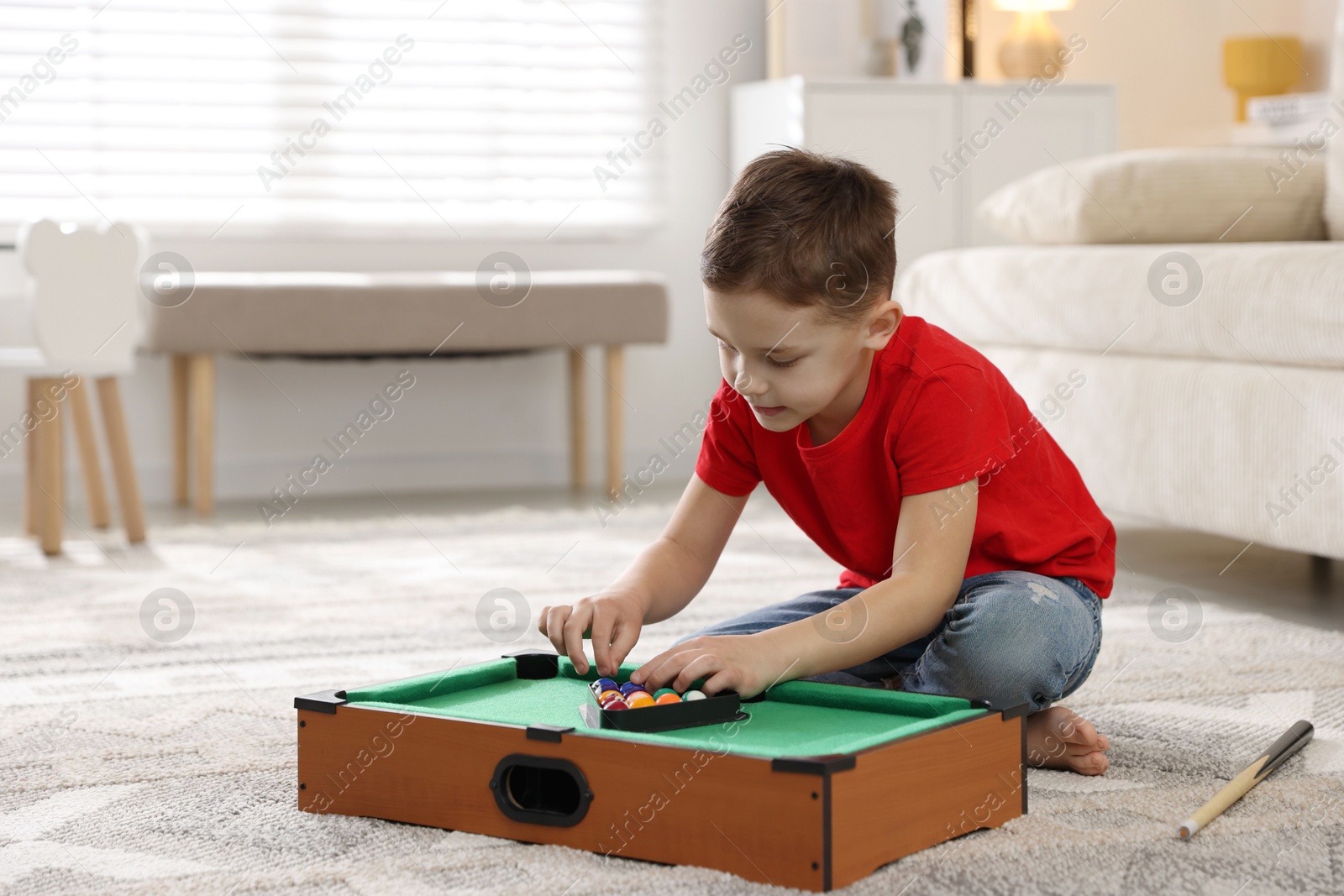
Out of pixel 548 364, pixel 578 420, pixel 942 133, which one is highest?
pixel 942 133

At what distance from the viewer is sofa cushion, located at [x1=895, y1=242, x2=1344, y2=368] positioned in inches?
61.2

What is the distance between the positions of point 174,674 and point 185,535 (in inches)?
42.0

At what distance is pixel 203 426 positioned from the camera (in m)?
2.73

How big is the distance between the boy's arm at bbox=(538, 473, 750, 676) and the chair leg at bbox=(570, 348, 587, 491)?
203 centimetres

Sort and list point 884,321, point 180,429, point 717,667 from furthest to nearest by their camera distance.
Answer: point 180,429, point 884,321, point 717,667

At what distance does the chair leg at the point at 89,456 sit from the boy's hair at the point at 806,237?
5.68ft

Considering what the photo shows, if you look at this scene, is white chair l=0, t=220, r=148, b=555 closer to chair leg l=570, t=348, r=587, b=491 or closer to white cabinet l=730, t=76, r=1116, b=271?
chair leg l=570, t=348, r=587, b=491

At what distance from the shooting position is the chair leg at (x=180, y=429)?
2.94 m

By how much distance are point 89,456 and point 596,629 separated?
1750 millimetres

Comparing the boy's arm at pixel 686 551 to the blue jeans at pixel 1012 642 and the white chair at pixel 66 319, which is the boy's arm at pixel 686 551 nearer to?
the blue jeans at pixel 1012 642

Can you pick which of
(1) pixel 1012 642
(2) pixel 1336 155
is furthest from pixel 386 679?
(2) pixel 1336 155

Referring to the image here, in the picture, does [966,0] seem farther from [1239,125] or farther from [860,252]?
[860,252]

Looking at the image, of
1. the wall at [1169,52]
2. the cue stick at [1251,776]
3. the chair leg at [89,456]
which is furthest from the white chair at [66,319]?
the wall at [1169,52]

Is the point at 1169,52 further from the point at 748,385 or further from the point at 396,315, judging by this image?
the point at 748,385
